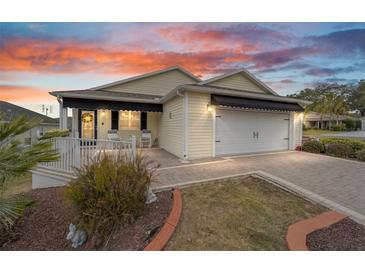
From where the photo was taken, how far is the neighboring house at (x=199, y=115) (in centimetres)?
776

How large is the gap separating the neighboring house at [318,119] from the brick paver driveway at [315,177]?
38.3 meters

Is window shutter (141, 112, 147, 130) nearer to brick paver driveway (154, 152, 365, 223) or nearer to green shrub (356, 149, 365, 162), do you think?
brick paver driveway (154, 152, 365, 223)

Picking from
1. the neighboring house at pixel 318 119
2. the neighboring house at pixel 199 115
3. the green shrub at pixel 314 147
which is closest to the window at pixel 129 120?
the neighboring house at pixel 199 115

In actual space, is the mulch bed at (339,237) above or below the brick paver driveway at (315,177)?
below

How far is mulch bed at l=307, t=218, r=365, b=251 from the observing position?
251 cm

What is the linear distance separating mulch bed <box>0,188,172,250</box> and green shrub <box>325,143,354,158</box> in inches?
371

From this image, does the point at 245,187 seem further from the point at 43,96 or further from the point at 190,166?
the point at 43,96

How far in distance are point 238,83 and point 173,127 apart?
5.20 metres

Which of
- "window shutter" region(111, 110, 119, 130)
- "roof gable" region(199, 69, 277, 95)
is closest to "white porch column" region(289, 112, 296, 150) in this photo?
"roof gable" region(199, 69, 277, 95)

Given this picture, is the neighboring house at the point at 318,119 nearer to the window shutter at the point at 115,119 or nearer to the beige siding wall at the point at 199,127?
the beige siding wall at the point at 199,127

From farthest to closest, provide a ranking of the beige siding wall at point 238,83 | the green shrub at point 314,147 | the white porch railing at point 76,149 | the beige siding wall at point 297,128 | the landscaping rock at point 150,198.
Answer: the beige siding wall at point 297,128 < the beige siding wall at point 238,83 < the green shrub at point 314,147 < the white porch railing at point 76,149 < the landscaping rock at point 150,198

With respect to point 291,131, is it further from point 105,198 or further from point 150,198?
point 105,198

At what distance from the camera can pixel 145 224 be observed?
286 cm
